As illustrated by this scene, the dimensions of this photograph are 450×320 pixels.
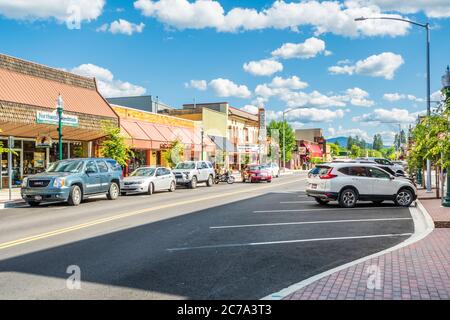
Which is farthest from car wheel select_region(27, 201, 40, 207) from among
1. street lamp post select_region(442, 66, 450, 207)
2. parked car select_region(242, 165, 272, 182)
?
parked car select_region(242, 165, 272, 182)

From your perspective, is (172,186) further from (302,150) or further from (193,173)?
(302,150)

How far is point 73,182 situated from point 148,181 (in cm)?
643

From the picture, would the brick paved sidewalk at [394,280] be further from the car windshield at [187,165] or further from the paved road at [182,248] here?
the car windshield at [187,165]

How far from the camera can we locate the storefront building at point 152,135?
118 ft

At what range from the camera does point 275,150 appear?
87.6 m

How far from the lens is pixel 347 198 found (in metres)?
17.3

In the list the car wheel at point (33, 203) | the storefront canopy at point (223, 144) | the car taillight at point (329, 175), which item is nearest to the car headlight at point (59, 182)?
the car wheel at point (33, 203)

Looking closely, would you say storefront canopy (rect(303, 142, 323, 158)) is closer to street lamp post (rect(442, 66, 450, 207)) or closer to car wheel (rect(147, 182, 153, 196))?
car wheel (rect(147, 182, 153, 196))

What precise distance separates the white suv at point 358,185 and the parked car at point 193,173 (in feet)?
46.9

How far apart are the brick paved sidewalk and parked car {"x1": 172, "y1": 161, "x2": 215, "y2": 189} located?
22.7m

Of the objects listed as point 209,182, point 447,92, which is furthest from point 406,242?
point 209,182

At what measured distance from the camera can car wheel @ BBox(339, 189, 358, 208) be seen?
17203 millimetres
